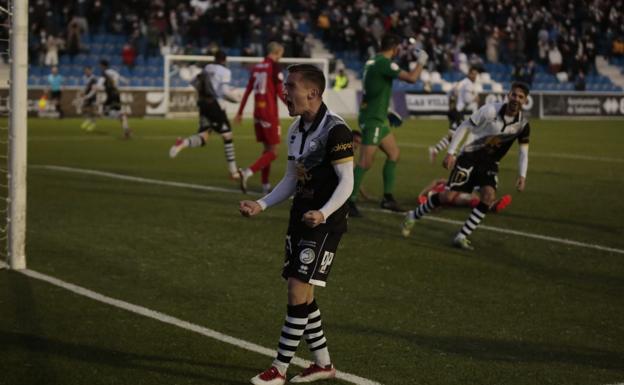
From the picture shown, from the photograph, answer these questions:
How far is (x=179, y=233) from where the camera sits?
38.9ft

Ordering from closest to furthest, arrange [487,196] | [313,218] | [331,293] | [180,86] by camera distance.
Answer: [313,218]
[331,293]
[487,196]
[180,86]

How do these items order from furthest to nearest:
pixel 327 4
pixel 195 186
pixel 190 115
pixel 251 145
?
pixel 327 4
pixel 190 115
pixel 251 145
pixel 195 186

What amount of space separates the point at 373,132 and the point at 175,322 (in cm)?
662

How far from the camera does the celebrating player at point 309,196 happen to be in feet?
19.5

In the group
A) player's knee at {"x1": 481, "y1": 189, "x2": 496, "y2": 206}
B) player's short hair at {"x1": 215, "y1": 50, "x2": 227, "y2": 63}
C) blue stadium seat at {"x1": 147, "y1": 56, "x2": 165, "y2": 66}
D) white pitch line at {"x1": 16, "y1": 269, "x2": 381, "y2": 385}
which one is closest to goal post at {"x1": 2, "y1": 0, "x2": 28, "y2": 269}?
white pitch line at {"x1": 16, "y1": 269, "x2": 381, "y2": 385}

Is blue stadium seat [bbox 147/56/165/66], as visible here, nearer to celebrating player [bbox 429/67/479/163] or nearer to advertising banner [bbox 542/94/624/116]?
advertising banner [bbox 542/94/624/116]

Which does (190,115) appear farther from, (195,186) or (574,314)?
(574,314)

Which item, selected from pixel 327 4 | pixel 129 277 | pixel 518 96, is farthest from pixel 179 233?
pixel 327 4

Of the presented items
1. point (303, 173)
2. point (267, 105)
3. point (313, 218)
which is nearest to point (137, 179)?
point (267, 105)

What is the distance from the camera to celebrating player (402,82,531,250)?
1118cm

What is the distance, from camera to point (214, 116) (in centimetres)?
1830

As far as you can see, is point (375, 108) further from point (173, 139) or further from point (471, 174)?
point (173, 139)

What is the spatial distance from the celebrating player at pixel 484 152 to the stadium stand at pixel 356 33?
27.7 m

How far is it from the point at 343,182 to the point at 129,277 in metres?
4.00
